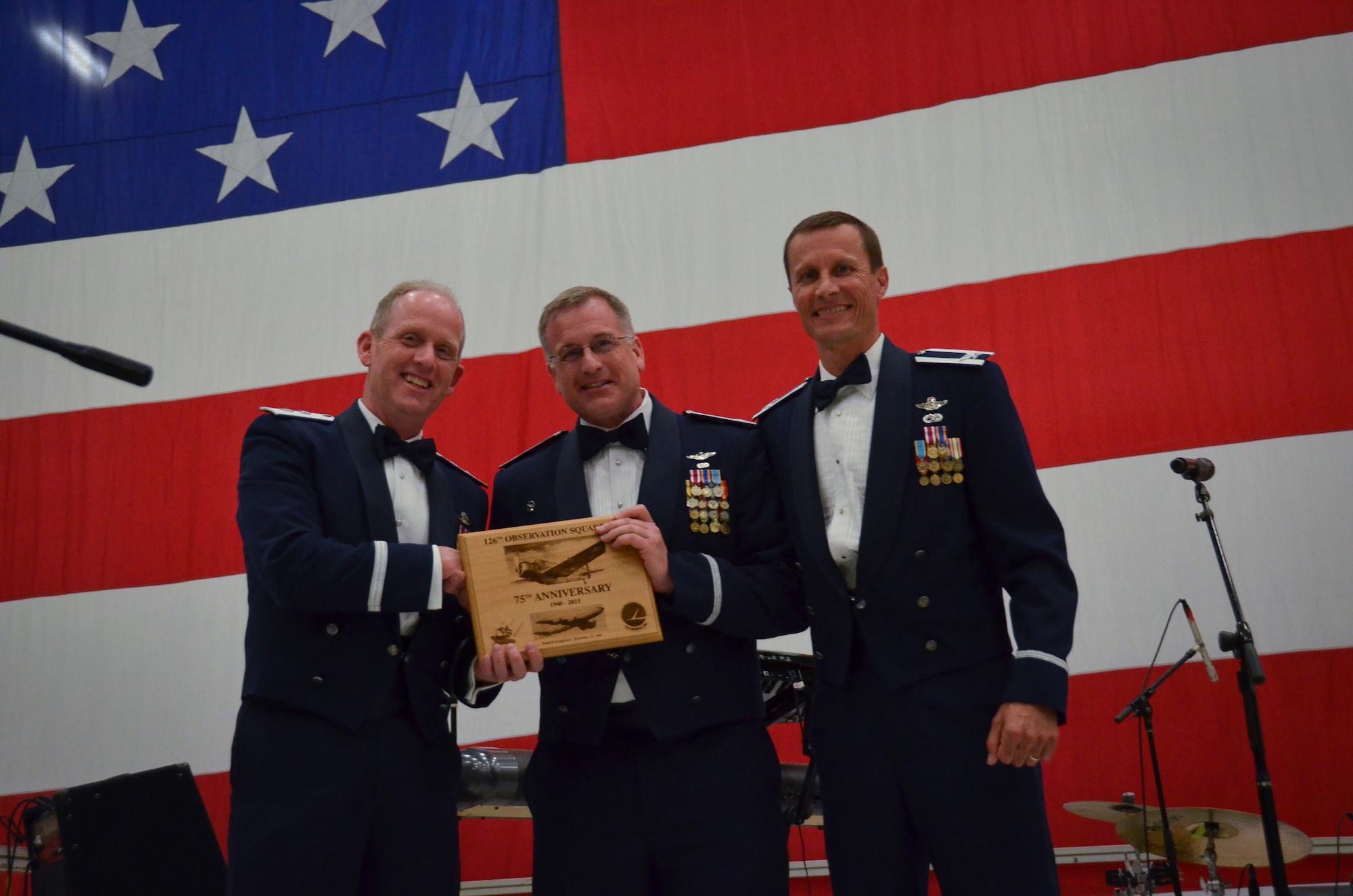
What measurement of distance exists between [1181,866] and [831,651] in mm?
2520

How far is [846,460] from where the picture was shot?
2092 mm

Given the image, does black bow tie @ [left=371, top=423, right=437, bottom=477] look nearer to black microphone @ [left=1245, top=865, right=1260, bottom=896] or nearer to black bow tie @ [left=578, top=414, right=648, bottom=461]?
black bow tie @ [left=578, top=414, right=648, bottom=461]

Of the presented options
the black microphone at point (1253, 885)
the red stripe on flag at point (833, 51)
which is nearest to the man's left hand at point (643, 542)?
the black microphone at point (1253, 885)

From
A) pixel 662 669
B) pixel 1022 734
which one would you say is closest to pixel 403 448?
pixel 662 669

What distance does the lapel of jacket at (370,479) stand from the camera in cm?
207

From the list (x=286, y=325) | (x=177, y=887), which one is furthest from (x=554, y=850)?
(x=286, y=325)

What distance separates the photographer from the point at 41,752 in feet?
14.3

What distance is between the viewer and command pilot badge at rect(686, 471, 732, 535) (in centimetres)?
215

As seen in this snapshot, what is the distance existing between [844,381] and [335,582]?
107cm

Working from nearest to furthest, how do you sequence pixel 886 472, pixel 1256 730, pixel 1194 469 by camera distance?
pixel 886 472 → pixel 1256 730 → pixel 1194 469

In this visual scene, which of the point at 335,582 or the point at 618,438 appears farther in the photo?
the point at 618,438

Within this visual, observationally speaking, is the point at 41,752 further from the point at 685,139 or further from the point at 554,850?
the point at 685,139

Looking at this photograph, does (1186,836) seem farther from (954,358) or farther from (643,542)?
(643,542)

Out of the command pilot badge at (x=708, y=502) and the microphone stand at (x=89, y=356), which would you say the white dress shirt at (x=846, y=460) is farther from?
the microphone stand at (x=89, y=356)
